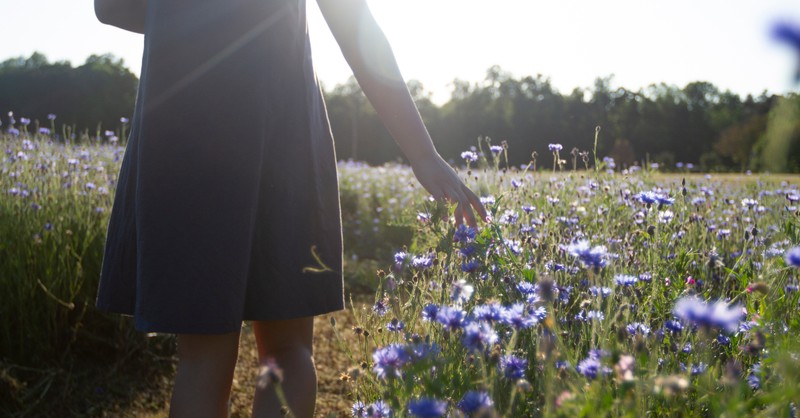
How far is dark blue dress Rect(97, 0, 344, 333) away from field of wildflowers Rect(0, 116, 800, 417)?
0.91 feet

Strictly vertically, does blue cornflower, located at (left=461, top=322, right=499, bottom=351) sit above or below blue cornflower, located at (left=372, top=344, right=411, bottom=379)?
above

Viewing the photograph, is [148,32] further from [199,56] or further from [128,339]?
[128,339]

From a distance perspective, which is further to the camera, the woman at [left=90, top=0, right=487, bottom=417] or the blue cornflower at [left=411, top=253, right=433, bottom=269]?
the blue cornflower at [left=411, top=253, right=433, bottom=269]

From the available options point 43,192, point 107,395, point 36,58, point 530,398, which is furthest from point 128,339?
point 36,58

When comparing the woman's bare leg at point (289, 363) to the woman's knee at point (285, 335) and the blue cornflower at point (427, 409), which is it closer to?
the woman's knee at point (285, 335)

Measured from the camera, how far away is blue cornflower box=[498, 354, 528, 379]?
3.90ft

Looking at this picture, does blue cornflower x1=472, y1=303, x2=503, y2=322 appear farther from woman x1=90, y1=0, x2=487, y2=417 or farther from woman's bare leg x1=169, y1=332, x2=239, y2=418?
woman's bare leg x1=169, y1=332, x2=239, y2=418

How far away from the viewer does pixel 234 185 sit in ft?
4.50

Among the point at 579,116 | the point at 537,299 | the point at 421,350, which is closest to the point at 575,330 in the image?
the point at 537,299

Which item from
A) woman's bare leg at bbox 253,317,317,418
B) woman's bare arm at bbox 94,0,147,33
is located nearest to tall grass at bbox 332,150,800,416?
woman's bare leg at bbox 253,317,317,418

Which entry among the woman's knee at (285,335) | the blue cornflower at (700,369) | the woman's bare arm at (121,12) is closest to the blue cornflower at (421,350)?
the woman's knee at (285,335)

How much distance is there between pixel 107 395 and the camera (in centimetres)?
287

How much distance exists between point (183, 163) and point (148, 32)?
0.30 metres

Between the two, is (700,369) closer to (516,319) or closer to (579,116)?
(516,319)
